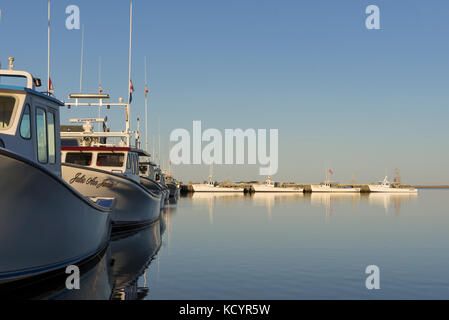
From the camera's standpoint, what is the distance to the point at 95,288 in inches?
502

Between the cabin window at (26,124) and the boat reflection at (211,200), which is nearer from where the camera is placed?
the cabin window at (26,124)

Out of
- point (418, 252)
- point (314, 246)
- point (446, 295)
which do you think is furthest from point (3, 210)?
point (418, 252)

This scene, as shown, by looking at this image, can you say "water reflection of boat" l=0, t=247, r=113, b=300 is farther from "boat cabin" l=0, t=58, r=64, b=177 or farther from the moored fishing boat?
the moored fishing boat

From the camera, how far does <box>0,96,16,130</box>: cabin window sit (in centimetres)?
1264

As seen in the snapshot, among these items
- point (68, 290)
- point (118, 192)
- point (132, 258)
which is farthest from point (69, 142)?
point (68, 290)

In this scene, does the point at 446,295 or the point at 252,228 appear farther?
the point at 252,228

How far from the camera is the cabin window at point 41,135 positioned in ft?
44.6

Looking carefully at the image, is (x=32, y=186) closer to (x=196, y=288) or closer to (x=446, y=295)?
(x=196, y=288)

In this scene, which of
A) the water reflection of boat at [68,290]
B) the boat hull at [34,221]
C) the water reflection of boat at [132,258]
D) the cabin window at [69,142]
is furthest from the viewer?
the cabin window at [69,142]

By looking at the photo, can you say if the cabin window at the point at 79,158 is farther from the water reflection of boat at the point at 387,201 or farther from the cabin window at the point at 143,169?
the water reflection of boat at the point at 387,201

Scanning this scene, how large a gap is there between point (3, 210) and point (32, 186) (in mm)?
928

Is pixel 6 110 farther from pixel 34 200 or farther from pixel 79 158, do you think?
pixel 79 158

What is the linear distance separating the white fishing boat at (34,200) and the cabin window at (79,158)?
1095 centimetres

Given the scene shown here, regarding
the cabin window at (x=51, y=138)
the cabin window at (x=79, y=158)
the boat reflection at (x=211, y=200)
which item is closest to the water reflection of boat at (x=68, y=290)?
the cabin window at (x=51, y=138)
